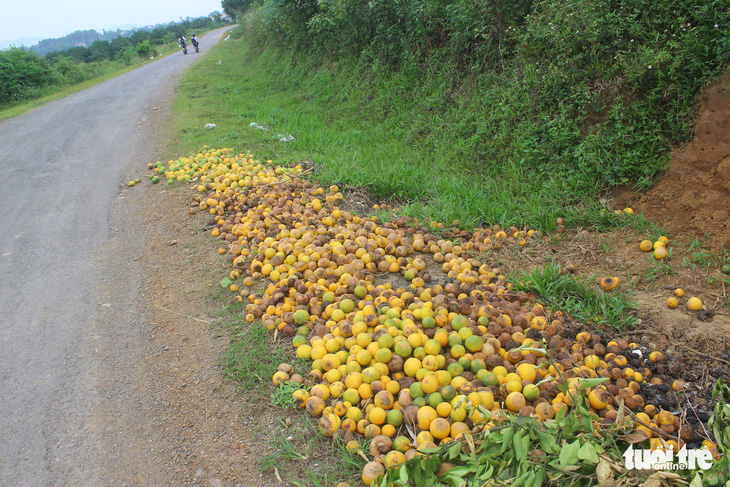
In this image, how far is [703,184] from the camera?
4.30m

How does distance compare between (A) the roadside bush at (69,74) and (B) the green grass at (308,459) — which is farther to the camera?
(A) the roadside bush at (69,74)

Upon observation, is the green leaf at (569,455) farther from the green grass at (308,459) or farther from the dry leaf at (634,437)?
the green grass at (308,459)

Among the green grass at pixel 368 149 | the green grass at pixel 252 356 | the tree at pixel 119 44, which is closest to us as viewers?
the green grass at pixel 252 356

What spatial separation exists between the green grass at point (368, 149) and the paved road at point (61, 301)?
2.01m

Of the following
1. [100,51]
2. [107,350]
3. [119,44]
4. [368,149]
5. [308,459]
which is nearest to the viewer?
[308,459]

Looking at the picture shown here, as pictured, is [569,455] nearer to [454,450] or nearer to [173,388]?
[454,450]

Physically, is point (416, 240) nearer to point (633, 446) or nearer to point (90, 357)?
point (633, 446)

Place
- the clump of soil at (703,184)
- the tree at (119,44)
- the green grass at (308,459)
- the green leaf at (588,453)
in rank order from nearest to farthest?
the green leaf at (588,453) → the green grass at (308,459) → the clump of soil at (703,184) → the tree at (119,44)

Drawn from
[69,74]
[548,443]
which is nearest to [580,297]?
[548,443]

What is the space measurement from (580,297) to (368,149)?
4840 mm

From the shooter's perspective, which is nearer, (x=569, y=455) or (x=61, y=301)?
(x=569, y=455)

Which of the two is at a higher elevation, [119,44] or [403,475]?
[119,44]

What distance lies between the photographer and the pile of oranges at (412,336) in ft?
9.11

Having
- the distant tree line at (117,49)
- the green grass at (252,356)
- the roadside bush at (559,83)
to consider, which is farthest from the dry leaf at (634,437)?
the distant tree line at (117,49)
